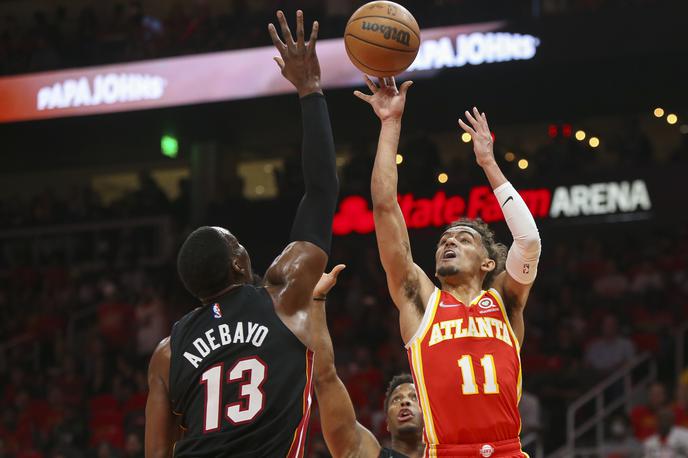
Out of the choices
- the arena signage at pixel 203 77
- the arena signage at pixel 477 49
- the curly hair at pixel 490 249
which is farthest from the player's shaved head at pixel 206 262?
the arena signage at pixel 203 77

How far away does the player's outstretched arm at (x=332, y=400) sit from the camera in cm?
495

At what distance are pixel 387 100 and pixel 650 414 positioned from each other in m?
7.25

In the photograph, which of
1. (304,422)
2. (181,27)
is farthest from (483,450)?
(181,27)

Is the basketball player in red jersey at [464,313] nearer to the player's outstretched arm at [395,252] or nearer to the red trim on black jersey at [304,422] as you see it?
the player's outstretched arm at [395,252]

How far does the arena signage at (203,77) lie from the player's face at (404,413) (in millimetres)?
8825

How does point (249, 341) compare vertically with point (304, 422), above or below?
above

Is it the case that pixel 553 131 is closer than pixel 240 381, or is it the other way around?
pixel 240 381

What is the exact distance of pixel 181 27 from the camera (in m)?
17.1

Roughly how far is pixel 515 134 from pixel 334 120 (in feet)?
11.2

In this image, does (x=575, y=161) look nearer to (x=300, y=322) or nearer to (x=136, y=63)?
(x=136, y=63)

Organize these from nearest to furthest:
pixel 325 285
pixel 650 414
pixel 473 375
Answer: pixel 473 375, pixel 325 285, pixel 650 414

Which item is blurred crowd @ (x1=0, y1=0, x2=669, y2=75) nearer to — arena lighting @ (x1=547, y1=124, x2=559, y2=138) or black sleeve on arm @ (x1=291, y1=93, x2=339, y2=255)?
arena lighting @ (x1=547, y1=124, x2=559, y2=138)

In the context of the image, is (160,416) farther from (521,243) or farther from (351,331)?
(351,331)

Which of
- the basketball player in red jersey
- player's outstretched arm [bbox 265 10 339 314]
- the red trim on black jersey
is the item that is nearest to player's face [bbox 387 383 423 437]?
the basketball player in red jersey
